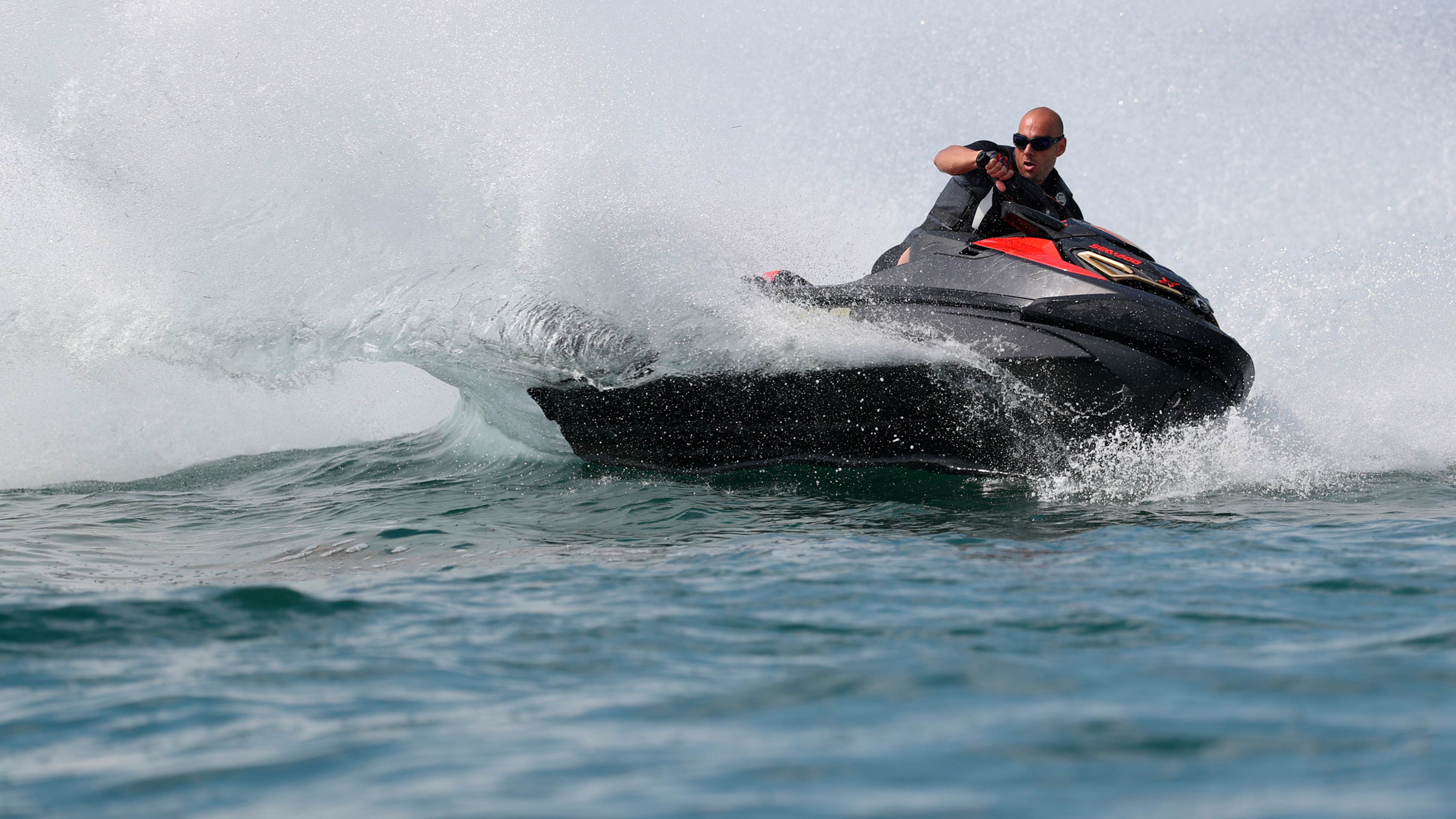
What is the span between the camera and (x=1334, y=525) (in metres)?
3.80

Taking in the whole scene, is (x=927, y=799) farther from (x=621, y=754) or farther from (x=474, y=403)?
(x=474, y=403)

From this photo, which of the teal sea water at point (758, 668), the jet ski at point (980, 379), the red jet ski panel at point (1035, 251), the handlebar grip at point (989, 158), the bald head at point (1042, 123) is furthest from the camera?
the bald head at point (1042, 123)

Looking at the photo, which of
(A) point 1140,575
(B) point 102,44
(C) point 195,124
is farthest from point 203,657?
(B) point 102,44

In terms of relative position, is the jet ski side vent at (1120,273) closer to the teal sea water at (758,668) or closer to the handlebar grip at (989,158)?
the handlebar grip at (989,158)

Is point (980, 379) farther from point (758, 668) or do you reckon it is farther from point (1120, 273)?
point (758, 668)

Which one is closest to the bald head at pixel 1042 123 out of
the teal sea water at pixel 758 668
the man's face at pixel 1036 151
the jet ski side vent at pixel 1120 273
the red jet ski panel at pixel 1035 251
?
the man's face at pixel 1036 151

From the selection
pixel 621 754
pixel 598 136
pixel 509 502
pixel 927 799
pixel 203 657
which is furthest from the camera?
pixel 598 136

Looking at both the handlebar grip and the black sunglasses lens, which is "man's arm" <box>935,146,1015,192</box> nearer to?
the handlebar grip

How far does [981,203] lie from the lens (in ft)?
18.1

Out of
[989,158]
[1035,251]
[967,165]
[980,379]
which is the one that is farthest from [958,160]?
[980,379]

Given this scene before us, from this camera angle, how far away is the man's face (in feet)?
17.8

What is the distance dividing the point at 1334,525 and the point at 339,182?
4947 millimetres

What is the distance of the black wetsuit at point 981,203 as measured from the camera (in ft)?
17.7

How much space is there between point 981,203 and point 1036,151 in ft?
1.07
